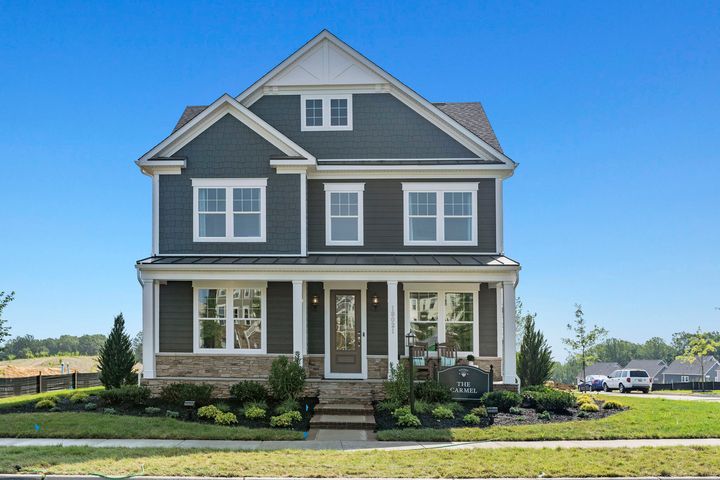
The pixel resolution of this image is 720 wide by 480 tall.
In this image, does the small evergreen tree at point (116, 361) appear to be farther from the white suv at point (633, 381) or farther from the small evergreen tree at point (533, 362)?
the white suv at point (633, 381)

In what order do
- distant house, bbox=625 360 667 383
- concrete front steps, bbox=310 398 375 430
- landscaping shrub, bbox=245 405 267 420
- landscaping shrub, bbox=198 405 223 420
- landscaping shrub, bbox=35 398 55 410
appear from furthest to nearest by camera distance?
distant house, bbox=625 360 667 383, landscaping shrub, bbox=35 398 55 410, landscaping shrub, bbox=198 405 223 420, landscaping shrub, bbox=245 405 267 420, concrete front steps, bbox=310 398 375 430

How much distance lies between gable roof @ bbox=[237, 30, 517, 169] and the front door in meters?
6.15

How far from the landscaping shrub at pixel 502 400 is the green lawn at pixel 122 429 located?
5.43 metres

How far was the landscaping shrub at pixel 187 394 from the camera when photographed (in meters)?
16.5

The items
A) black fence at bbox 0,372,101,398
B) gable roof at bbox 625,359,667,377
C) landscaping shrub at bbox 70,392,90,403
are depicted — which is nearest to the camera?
landscaping shrub at bbox 70,392,90,403

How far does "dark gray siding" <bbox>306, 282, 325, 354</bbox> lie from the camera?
19562 millimetres

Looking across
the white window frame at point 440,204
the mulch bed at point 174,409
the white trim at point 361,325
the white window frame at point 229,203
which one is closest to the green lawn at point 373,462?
the mulch bed at point 174,409

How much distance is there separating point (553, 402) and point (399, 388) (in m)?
3.94

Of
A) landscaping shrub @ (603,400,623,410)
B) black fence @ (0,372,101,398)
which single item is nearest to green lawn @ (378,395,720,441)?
landscaping shrub @ (603,400,623,410)

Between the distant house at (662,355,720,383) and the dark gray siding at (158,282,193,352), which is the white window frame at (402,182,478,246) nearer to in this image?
the dark gray siding at (158,282,193,352)

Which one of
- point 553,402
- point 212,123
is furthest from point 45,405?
point 553,402

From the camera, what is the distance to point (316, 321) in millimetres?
19688

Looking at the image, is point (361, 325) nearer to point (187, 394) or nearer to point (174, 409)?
point (187, 394)

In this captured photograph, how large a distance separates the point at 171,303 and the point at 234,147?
205 inches
